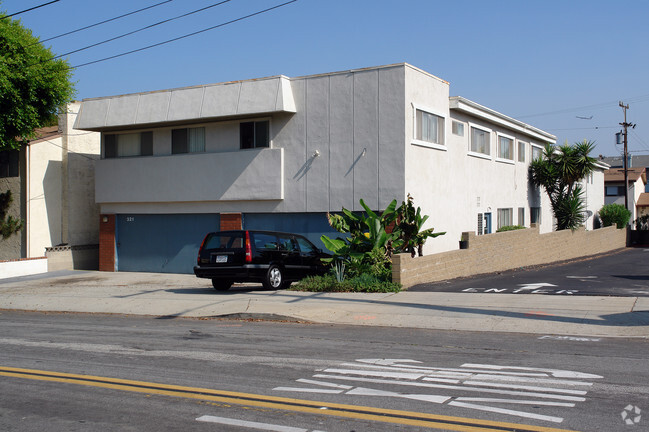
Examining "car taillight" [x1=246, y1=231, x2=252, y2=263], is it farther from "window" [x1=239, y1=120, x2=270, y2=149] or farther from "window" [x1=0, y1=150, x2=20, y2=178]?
"window" [x1=0, y1=150, x2=20, y2=178]

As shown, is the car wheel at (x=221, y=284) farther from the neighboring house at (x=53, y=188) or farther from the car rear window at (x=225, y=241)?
the neighboring house at (x=53, y=188)

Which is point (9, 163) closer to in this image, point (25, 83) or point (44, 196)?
point (44, 196)

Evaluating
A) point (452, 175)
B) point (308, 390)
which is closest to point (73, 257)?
point (452, 175)

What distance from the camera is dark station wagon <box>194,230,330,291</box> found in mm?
16859

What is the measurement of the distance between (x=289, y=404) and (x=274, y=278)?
10.9m

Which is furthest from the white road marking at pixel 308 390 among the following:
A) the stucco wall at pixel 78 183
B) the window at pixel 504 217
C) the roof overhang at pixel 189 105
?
the window at pixel 504 217

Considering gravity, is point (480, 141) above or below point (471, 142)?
above

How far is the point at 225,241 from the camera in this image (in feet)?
56.2

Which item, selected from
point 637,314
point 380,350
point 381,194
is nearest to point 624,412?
point 380,350

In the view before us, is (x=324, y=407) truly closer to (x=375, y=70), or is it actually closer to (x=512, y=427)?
(x=512, y=427)

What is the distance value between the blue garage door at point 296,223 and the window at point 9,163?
9.69 meters

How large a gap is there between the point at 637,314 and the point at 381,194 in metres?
9.64

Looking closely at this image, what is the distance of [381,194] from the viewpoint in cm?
2064

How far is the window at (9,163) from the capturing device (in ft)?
83.4
